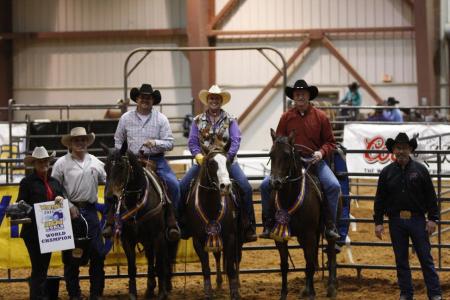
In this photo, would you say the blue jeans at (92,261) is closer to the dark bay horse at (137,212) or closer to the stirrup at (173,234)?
the dark bay horse at (137,212)

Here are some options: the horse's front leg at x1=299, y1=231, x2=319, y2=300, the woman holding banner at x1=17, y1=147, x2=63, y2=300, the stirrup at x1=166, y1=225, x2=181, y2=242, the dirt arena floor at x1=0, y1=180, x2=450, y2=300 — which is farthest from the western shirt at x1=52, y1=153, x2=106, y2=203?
the horse's front leg at x1=299, y1=231, x2=319, y2=300

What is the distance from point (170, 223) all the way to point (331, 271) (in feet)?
5.86

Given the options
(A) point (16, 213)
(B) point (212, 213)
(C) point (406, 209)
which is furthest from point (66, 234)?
(C) point (406, 209)

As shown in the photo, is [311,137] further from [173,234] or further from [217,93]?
[173,234]

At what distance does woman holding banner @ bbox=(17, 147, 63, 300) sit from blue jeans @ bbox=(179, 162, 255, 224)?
4.42ft

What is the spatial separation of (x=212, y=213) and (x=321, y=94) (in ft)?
54.6

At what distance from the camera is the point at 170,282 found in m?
10.1

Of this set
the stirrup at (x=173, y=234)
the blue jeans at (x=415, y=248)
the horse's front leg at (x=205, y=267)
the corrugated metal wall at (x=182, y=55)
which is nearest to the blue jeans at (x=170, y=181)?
the stirrup at (x=173, y=234)

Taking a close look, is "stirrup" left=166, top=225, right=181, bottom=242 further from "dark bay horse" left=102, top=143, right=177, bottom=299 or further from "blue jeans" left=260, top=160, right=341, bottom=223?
"blue jeans" left=260, top=160, right=341, bottom=223

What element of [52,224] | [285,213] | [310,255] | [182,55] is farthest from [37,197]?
[182,55]

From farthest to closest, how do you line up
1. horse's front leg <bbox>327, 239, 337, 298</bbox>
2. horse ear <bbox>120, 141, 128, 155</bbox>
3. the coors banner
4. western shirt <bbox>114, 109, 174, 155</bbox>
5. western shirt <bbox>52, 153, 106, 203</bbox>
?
the coors banner → horse's front leg <bbox>327, 239, 337, 298</bbox> → western shirt <bbox>114, 109, 174, 155</bbox> → western shirt <bbox>52, 153, 106, 203</bbox> → horse ear <bbox>120, 141, 128, 155</bbox>

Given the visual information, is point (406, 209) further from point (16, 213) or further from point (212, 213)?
point (16, 213)

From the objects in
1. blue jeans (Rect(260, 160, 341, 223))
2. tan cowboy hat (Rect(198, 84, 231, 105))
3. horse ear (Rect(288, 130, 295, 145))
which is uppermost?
tan cowboy hat (Rect(198, 84, 231, 105))

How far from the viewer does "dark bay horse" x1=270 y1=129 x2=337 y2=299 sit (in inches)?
356
